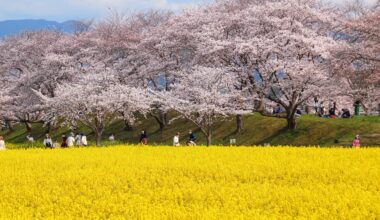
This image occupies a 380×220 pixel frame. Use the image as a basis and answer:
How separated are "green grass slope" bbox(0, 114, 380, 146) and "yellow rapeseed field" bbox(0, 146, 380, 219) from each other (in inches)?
593

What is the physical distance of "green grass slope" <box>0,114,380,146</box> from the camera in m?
40.9

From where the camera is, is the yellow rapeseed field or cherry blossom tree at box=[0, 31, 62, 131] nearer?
the yellow rapeseed field

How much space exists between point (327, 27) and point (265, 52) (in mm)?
10812

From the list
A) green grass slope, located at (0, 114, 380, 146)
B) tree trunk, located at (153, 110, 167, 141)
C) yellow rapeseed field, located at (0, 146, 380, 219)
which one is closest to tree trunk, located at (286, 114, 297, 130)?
green grass slope, located at (0, 114, 380, 146)

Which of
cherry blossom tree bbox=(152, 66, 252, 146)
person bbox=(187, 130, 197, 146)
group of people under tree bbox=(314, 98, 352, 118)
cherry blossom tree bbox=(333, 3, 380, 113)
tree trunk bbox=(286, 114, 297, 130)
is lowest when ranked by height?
person bbox=(187, 130, 197, 146)

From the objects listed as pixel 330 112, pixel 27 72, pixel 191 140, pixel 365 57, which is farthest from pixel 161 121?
pixel 365 57

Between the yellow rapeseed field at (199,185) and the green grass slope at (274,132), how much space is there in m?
15.1

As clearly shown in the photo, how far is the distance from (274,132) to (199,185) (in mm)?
30009

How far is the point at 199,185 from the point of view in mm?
16938

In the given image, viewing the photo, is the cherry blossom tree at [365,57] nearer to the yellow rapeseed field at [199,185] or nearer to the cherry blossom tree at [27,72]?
the yellow rapeseed field at [199,185]

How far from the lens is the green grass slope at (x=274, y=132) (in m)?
40.9

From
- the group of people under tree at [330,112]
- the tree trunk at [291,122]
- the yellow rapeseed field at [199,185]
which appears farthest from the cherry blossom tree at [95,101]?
the yellow rapeseed field at [199,185]

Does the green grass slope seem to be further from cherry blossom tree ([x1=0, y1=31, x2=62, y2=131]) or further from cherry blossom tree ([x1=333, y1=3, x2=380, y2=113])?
cherry blossom tree ([x1=0, y1=31, x2=62, y2=131])

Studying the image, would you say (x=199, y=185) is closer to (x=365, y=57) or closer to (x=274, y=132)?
(x=365, y=57)
